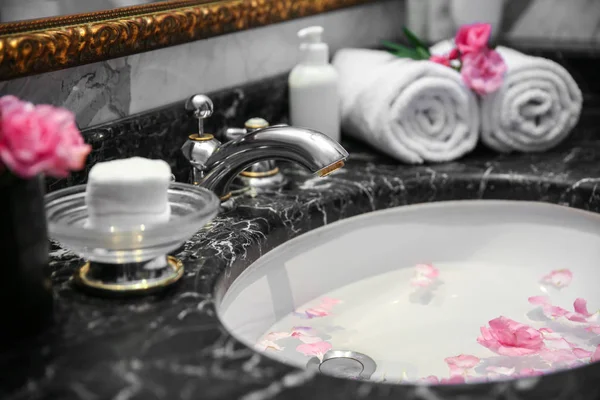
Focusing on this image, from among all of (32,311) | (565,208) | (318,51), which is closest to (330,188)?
(318,51)

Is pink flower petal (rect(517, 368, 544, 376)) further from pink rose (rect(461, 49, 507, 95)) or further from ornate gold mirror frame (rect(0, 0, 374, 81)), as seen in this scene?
ornate gold mirror frame (rect(0, 0, 374, 81))

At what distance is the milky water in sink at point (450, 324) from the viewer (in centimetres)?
93

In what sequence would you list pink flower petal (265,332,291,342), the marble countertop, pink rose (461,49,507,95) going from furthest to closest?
pink rose (461,49,507,95) < pink flower petal (265,332,291,342) < the marble countertop

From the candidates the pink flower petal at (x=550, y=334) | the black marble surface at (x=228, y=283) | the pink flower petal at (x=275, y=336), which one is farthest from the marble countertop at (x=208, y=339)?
the pink flower petal at (x=550, y=334)

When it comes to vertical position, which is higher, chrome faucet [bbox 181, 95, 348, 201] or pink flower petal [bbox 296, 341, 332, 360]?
chrome faucet [bbox 181, 95, 348, 201]

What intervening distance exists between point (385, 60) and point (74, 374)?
82 centimetres

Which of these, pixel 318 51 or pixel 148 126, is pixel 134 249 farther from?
pixel 318 51

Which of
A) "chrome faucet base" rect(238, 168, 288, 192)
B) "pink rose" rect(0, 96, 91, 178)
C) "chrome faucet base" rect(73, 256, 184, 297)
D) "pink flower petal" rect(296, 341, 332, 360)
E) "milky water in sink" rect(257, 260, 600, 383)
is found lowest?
"milky water in sink" rect(257, 260, 600, 383)

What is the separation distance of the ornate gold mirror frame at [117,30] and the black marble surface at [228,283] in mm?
99

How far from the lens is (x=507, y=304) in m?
1.07

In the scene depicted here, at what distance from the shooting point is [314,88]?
1232mm

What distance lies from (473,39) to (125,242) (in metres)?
0.75

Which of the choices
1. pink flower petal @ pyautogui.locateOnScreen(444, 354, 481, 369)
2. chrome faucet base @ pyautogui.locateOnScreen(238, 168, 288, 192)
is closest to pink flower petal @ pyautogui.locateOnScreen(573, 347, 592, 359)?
pink flower petal @ pyautogui.locateOnScreen(444, 354, 481, 369)

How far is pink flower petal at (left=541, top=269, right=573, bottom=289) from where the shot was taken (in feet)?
3.67
